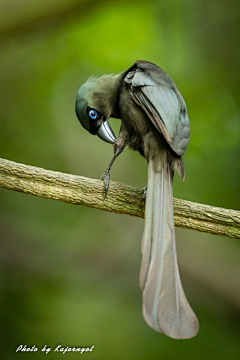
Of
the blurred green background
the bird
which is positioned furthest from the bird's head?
the blurred green background

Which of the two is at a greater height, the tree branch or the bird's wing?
the bird's wing

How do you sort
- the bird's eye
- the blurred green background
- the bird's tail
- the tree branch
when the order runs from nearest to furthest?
1. the bird's tail
2. the tree branch
3. the bird's eye
4. the blurred green background

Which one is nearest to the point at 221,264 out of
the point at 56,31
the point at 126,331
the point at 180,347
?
the point at 180,347

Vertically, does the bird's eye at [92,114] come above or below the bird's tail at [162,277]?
above

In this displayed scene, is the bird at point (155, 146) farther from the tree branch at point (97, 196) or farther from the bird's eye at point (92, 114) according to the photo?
the tree branch at point (97, 196)

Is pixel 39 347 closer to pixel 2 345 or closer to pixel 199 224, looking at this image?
pixel 2 345

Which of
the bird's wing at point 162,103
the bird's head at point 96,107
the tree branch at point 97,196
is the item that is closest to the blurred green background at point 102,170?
the bird's head at point 96,107

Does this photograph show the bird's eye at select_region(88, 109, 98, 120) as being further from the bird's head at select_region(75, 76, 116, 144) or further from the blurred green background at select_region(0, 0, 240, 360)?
the blurred green background at select_region(0, 0, 240, 360)
